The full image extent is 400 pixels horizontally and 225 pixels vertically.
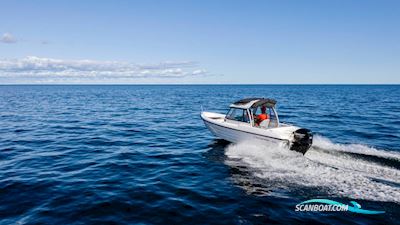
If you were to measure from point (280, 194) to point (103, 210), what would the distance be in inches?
244

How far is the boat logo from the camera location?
9.69 metres

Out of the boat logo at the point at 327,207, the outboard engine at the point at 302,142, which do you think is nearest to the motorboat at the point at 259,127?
the outboard engine at the point at 302,142

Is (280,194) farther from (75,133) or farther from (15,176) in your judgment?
(75,133)

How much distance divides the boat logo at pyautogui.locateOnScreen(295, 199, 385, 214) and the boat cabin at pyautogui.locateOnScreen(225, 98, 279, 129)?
806cm

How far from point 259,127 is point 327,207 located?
8201 millimetres

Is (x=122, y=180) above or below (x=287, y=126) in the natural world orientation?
below

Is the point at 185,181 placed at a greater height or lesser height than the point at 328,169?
lesser

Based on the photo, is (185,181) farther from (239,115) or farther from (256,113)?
(256,113)

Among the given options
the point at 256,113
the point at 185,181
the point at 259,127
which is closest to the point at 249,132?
the point at 259,127

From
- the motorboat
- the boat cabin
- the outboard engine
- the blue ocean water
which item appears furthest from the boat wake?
the boat cabin

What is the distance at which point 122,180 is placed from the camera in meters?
12.9

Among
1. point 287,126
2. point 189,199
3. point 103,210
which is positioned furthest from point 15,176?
point 287,126

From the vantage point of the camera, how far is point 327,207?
9.88m

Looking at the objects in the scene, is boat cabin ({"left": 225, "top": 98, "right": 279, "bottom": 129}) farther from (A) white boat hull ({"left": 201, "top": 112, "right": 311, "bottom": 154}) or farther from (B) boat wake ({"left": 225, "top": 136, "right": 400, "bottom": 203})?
(B) boat wake ({"left": 225, "top": 136, "right": 400, "bottom": 203})
